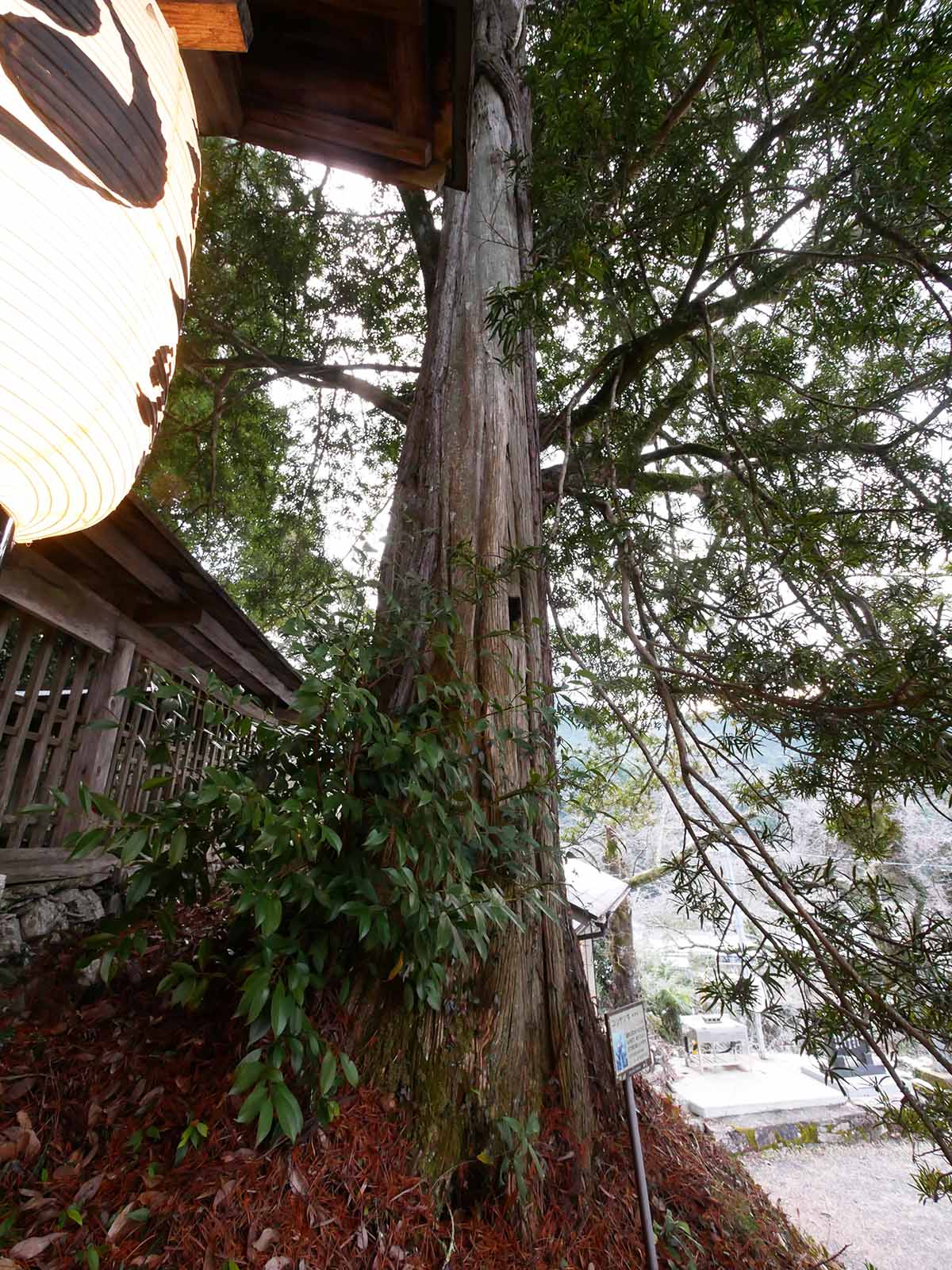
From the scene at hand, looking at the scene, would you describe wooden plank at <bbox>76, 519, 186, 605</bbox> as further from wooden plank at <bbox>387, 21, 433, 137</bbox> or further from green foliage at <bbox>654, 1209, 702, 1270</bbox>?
green foliage at <bbox>654, 1209, 702, 1270</bbox>

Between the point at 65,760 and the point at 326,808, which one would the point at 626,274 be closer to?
the point at 326,808

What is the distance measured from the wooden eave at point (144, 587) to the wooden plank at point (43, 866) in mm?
1232

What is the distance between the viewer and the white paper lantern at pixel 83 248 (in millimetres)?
765

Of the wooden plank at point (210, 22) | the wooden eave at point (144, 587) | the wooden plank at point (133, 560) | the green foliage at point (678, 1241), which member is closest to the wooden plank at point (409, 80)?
the wooden plank at point (210, 22)

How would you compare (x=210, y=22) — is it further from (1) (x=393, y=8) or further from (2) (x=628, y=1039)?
(2) (x=628, y=1039)

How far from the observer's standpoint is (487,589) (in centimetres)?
246

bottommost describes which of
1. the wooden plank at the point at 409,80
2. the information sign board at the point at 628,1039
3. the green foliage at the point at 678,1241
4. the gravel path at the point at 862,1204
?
the gravel path at the point at 862,1204

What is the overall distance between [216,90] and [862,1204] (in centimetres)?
1026

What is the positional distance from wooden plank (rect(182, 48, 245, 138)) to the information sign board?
326cm

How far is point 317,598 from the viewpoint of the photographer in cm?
213

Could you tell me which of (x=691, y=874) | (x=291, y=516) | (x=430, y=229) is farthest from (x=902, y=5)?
(x=291, y=516)

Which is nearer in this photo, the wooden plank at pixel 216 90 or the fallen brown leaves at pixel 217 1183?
the fallen brown leaves at pixel 217 1183

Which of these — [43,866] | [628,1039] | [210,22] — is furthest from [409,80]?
[43,866]

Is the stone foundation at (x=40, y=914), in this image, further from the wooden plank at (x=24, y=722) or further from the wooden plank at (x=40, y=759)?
the wooden plank at (x=24, y=722)
